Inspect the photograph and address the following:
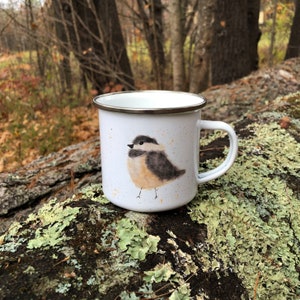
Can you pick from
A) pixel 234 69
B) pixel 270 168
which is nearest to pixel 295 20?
pixel 234 69

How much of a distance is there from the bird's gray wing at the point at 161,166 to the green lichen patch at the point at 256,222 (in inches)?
5.9

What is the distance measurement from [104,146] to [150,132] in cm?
19

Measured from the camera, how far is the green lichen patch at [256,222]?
38.6 inches

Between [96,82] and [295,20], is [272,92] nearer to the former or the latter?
[96,82]

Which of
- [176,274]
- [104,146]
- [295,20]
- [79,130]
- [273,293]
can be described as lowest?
[79,130]

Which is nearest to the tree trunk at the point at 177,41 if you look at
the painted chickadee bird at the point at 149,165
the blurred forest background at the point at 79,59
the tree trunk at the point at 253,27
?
the blurred forest background at the point at 79,59

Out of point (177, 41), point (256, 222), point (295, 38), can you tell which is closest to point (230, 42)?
point (177, 41)

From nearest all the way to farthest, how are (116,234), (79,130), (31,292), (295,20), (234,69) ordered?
(31,292), (116,234), (79,130), (234,69), (295,20)

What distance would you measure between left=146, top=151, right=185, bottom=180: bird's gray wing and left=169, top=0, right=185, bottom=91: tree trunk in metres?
2.84

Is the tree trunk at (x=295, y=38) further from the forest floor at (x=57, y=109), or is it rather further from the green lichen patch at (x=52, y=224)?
the green lichen patch at (x=52, y=224)

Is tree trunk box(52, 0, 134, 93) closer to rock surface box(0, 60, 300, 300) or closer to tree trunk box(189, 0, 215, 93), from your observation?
tree trunk box(189, 0, 215, 93)

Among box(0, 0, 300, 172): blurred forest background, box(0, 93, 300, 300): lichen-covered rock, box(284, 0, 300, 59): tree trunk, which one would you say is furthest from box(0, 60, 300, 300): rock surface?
box(284, 0, 300, 59): tree trunk

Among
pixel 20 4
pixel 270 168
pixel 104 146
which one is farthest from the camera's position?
pixel 20 4

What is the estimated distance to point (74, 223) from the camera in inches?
39.0
